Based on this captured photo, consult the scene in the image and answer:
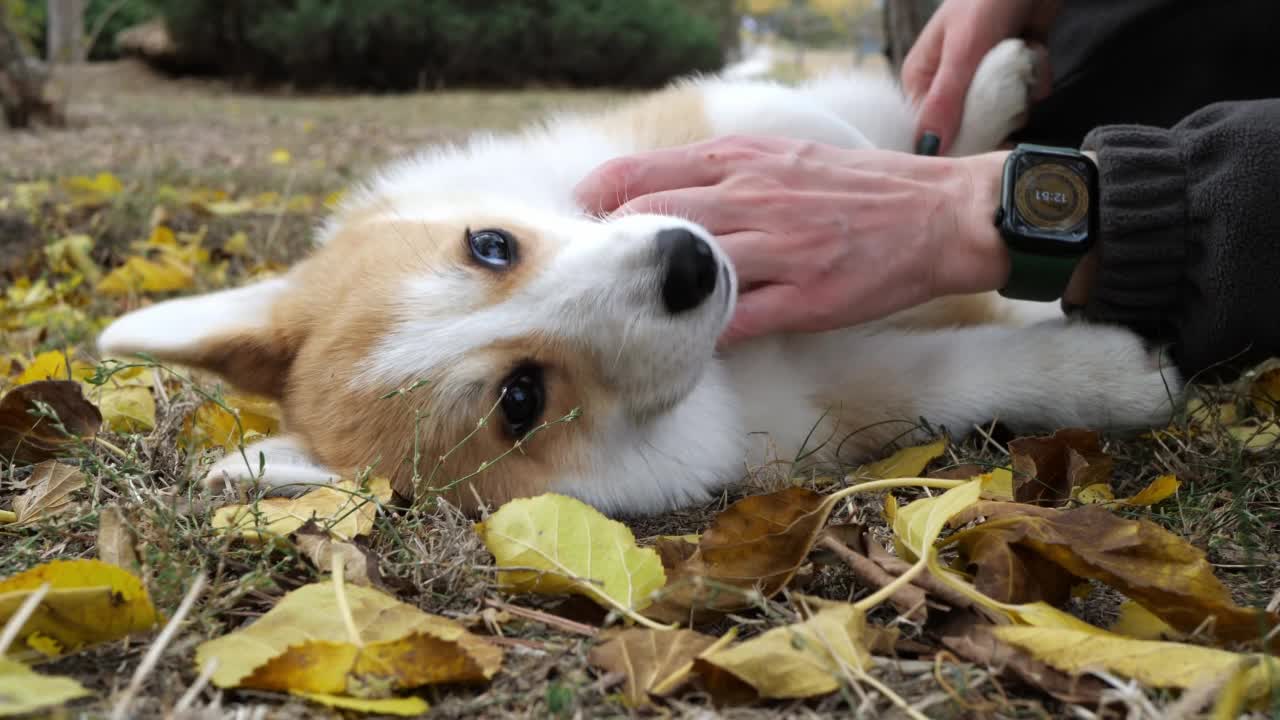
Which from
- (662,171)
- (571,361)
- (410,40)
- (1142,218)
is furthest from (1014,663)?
(410,40)

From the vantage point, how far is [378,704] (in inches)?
40.1

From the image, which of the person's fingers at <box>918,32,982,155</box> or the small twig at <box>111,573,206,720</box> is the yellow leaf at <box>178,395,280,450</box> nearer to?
the small twig at <box>111,573,206,720</box>

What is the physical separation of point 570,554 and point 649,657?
0.24 metres

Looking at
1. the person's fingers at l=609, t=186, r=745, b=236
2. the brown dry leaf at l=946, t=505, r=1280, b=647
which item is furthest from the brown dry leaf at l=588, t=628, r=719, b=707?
the person's fingers at l=609, t=186, r=745, b=236

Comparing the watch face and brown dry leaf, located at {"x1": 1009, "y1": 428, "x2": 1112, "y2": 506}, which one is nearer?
brown dry leaf, located at {"x1": 1009, "y1": 428, "x2": 1112, "y2": 506}

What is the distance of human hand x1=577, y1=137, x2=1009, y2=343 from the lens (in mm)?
1899

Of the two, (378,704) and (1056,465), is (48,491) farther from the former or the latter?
(1056,465)

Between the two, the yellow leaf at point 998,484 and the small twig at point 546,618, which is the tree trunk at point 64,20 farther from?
the yellow leaf at point 998,484

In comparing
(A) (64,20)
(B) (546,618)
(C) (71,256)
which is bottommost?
(C) (71,256)

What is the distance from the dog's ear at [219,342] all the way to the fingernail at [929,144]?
153 centimetres

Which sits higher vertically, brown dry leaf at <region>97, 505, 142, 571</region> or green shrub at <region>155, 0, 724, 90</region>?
green shrub at <region>155, 0, 724, 90</region>

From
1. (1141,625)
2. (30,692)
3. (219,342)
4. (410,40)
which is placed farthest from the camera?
(410,40)

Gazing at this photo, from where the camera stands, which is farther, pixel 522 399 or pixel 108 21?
pixel 108 21

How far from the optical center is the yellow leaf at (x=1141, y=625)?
115cm
